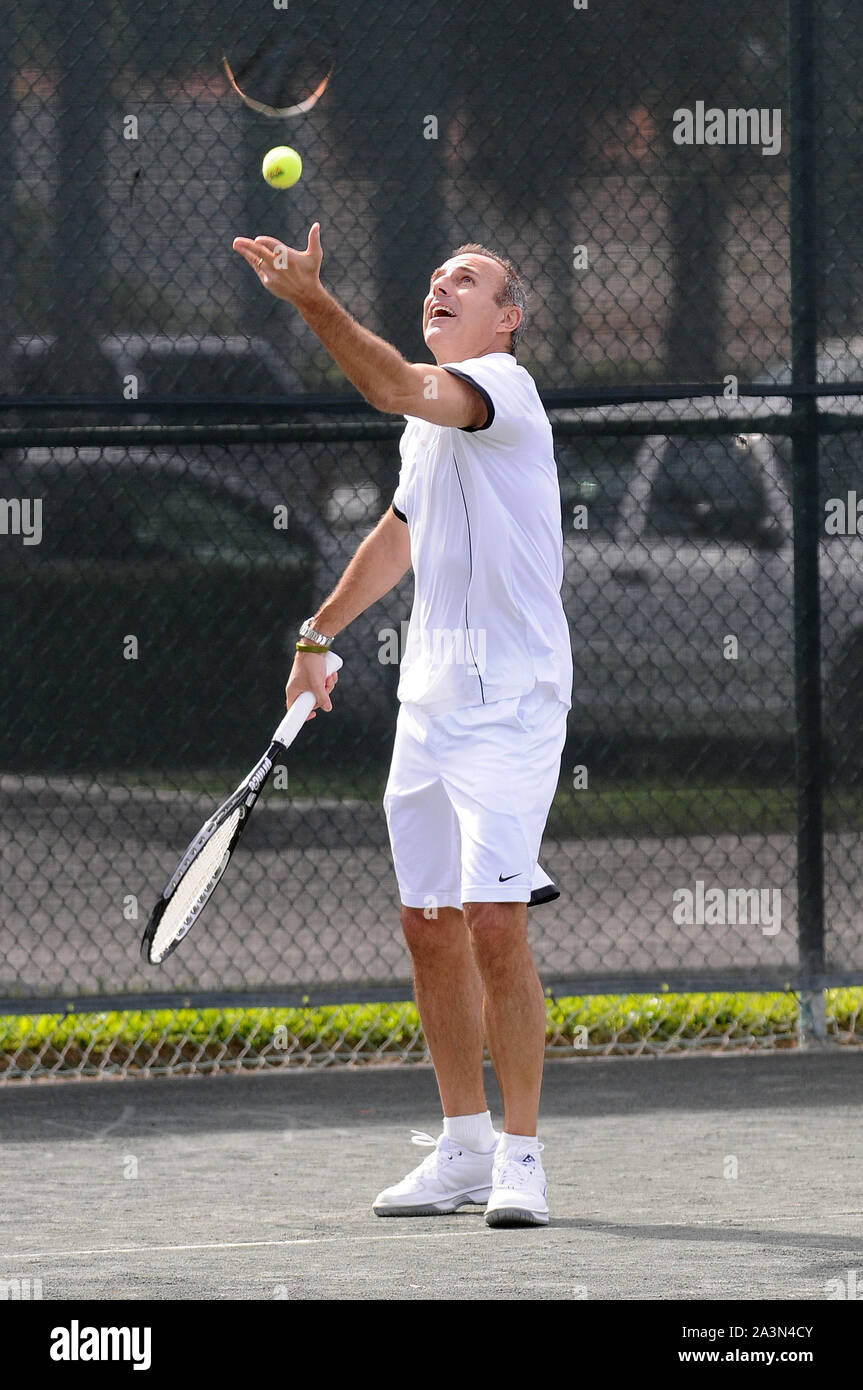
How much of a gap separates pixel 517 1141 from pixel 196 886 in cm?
94

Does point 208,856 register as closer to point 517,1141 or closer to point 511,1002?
point 511,1002

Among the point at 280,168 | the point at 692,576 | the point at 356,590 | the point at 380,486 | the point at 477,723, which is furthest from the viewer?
the point at 692,576

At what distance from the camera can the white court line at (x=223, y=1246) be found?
392 cm

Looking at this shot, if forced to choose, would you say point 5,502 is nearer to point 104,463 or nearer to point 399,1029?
point 104,463

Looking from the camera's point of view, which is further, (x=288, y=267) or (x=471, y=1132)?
(x=471, y=1132)

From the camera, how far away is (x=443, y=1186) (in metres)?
4.30

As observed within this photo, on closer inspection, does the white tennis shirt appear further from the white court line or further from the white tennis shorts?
the white court line

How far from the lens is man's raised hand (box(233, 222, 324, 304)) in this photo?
3.74 m

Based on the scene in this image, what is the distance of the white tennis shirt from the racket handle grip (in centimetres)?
29

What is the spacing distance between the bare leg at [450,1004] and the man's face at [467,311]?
1181 millimetres

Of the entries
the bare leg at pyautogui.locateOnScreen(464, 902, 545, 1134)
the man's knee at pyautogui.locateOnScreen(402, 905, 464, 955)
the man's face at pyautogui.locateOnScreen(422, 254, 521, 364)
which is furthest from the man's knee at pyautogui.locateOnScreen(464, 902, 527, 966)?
the man's face at pyautogui.locateOnScreen(422, 254, 521, 364)

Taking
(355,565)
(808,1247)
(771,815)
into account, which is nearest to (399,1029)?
(771,815)

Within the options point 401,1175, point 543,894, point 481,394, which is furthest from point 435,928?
point 481,394

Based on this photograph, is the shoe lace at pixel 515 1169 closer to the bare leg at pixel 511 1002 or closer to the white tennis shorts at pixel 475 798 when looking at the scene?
the bare leg at pixel 511 1002
